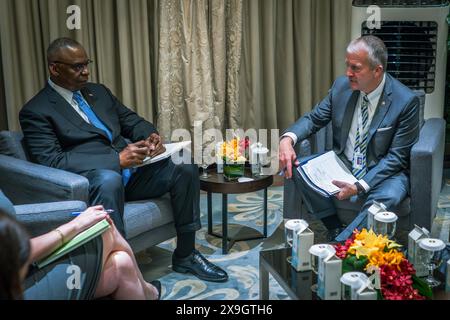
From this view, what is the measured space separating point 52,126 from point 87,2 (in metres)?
1.16

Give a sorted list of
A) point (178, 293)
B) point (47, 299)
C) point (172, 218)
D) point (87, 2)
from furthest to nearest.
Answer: point (87, 2), point (172, 218), point (178, 293), point (47, 299)

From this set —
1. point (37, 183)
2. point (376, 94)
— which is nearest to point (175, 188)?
point (37, 183)

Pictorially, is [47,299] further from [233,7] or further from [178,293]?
[233,7]

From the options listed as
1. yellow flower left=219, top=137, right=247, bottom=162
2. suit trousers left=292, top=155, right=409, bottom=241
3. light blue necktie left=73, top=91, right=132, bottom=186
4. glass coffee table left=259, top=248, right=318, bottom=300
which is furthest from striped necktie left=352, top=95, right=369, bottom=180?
light blue necktie left=73, top=91, right=132, bottom=186

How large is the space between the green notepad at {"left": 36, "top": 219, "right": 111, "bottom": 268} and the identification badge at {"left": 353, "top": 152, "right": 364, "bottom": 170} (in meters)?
1.43

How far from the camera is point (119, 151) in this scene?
10.0 feet

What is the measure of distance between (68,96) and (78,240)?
3.66ft

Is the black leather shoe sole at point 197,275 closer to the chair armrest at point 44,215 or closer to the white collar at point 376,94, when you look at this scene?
the chair armrest at point 44,215

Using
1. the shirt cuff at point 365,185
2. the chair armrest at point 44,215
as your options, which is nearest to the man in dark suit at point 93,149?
the chair armrest at point 44,215

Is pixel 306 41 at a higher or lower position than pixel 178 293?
higher

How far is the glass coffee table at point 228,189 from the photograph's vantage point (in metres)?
3.05

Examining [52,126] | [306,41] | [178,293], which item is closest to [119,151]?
[52,126]

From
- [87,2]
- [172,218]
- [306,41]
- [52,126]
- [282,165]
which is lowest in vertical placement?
[172,218]
